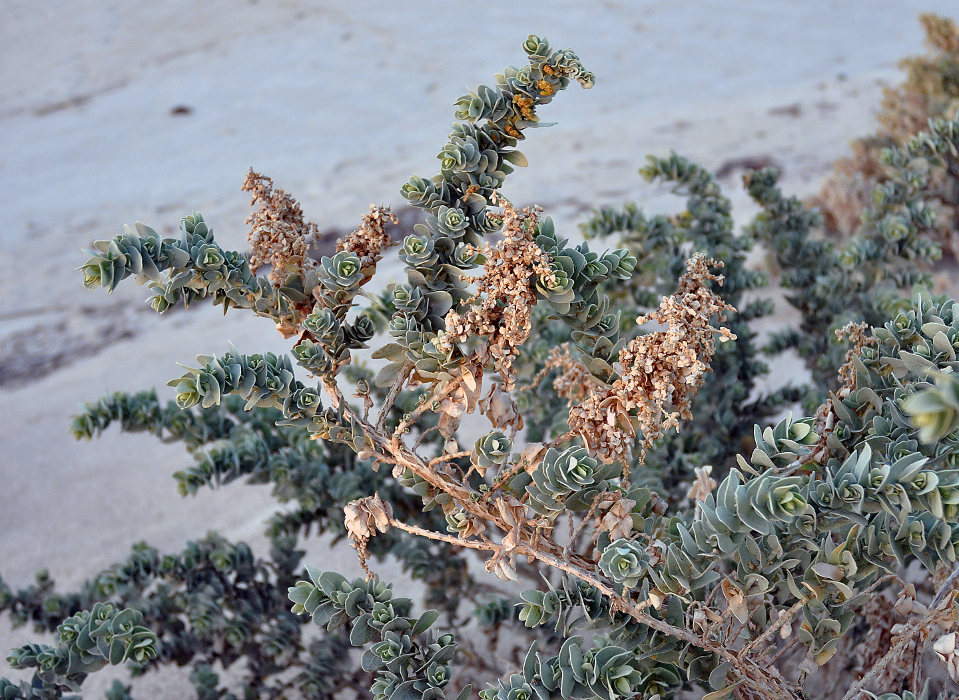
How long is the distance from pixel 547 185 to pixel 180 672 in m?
3.69

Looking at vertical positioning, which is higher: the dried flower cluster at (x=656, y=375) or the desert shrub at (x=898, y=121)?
the dried flower cluster at (x=656, y=375)

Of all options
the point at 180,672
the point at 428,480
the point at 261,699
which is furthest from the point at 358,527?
the point at 180,672

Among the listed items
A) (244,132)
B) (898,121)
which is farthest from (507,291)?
(244,132)

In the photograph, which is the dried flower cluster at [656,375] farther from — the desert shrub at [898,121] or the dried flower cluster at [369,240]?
the desert shrub at [898,121]

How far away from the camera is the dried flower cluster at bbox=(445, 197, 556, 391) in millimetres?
938

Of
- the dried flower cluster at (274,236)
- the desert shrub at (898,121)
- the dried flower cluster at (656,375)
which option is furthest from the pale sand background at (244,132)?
the dried flower cluster at (656,375)

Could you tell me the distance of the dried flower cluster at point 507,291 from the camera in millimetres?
938

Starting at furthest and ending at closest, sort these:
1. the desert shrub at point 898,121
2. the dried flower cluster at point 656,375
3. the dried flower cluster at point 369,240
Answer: the desert shrub at point 898,121 → the dried flower cluster at point 369,240 → the dried flower cluster at point 656,375

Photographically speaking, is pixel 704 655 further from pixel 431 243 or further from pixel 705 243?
pixel 705 243

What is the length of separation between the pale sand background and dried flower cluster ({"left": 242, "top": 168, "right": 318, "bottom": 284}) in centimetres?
138

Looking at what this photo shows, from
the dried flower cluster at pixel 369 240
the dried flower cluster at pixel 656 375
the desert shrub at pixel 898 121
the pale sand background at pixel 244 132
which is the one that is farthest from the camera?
the desert shrub at pixel 898 121

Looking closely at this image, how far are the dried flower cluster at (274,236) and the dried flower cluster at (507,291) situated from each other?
276mm

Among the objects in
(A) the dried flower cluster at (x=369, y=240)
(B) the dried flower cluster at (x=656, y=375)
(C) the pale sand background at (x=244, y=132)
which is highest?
(A) the dried flower cluster at (x=369, y=240)

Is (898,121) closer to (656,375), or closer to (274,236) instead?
(656,375)
